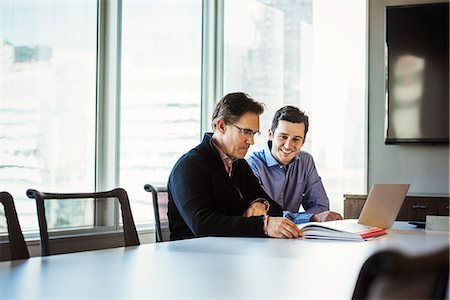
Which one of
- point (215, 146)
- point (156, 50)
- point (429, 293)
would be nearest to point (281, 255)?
point (215, 146)

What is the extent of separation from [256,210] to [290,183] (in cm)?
87

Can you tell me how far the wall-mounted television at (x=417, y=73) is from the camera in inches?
183

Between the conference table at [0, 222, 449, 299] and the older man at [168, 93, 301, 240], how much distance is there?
0.50ft

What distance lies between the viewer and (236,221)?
2432 mm

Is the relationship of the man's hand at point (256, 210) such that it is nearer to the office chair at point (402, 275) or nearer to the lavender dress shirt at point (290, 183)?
the lavender dress shirt at point (290, 183)

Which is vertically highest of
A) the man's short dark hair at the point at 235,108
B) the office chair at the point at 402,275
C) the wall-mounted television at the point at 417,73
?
the wall-mounted television at the point at 417,73

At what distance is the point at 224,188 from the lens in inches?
105

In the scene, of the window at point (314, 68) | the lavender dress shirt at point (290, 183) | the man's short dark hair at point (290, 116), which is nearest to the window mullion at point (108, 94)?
the lavender dress shirt at point (290, 183)

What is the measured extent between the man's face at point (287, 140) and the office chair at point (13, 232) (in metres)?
1.81

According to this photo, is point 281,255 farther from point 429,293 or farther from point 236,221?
point 429,293

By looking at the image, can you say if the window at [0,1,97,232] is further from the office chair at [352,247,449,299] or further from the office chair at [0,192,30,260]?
the office chair at [352,247,449,299]

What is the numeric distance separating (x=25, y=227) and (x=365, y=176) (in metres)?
2.44

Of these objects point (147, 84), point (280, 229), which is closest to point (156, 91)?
point (147, 84)

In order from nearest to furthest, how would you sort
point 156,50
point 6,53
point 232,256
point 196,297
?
point 196,297
point 232,256
point 6,53
point 156,50
